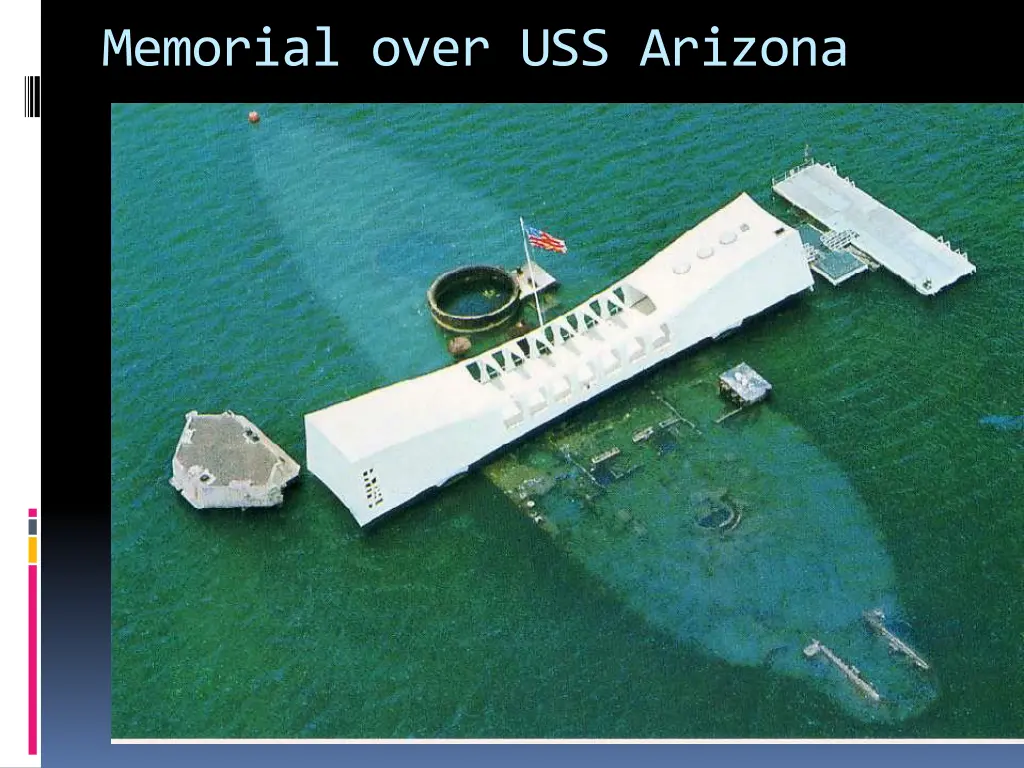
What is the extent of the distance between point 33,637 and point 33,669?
90.5 inches

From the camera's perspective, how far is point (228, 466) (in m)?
154

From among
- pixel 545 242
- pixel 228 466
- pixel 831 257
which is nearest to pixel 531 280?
pixel 545 242

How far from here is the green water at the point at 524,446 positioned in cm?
13612

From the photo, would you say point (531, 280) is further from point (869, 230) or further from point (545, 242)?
point (869, 230)

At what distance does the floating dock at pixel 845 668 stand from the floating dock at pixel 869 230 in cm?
4800

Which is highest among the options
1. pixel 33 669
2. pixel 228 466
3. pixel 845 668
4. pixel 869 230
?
pixel 869 230

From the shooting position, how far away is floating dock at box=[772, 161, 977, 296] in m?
172

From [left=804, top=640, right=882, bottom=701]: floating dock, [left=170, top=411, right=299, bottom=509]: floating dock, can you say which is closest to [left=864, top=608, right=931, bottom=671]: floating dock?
[left=804, top=640, right=882, bottom=701]: floating dock

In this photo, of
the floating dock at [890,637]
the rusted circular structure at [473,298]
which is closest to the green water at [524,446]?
the floating dock at [890,637]

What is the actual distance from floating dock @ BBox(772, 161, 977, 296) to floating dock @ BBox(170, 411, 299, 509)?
63554 millimetres

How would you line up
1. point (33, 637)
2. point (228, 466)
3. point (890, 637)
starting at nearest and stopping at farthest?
point (33, 637)
point (890, 637)
point (228, 466)

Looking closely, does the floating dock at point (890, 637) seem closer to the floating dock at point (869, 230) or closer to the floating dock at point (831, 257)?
the floating dock at point (869, 230)

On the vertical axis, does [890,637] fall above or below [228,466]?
above

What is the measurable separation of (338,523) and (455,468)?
11.8 metres
